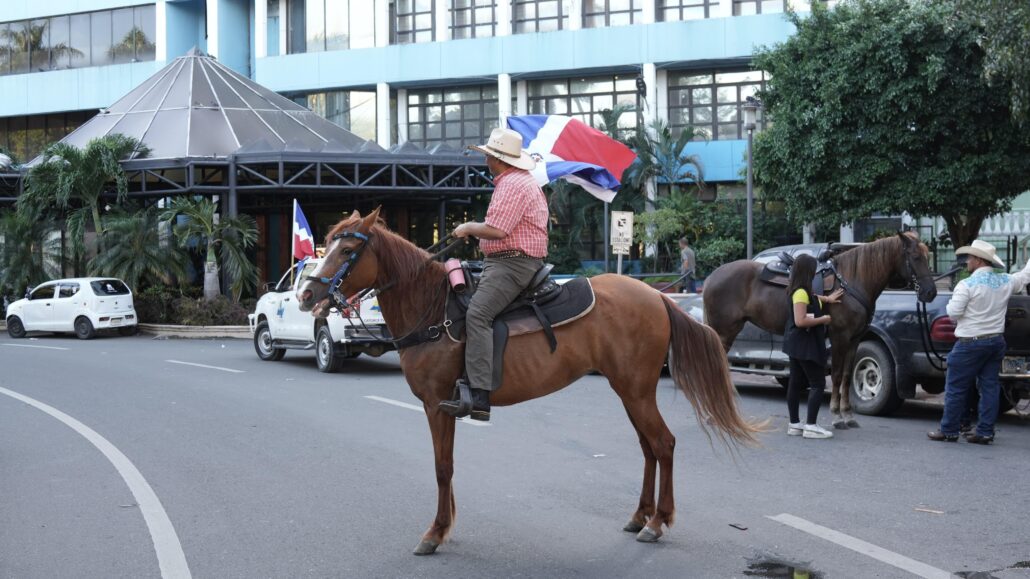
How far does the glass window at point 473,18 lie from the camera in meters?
41.3

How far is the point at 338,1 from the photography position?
42.8 meters

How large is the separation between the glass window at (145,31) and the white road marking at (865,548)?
45.9 meters

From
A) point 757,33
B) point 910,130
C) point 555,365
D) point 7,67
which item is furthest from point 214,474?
point 7,67

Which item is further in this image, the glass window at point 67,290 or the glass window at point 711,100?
the glass window at point 711,100

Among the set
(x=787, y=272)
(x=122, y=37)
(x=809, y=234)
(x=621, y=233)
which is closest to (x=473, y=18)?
(x=809, y=234)

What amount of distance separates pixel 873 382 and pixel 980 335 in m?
2.37

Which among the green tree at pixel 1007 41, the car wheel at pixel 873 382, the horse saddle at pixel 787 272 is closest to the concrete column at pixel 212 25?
the green tree at pixel 1007 41

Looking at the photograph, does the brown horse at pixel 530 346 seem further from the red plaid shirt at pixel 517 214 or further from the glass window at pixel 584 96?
the glass window at pixel 584 96

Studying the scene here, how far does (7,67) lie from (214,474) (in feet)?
159

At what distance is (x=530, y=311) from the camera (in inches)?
255

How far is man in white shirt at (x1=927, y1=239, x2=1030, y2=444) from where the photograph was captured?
941 centimetres

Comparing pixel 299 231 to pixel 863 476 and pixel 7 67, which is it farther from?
pixel 7 67

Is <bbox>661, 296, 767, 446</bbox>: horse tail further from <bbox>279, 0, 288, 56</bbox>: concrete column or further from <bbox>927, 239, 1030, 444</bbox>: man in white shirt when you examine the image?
<bbox>279, 0, 288, 56</bbox>: concrete column

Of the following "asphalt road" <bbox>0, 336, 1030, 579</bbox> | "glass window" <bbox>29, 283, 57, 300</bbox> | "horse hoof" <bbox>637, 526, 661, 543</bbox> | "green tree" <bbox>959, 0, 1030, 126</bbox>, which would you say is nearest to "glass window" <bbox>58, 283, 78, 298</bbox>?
"glass window" <bbox>29, 283, 57, 300</bbox>
